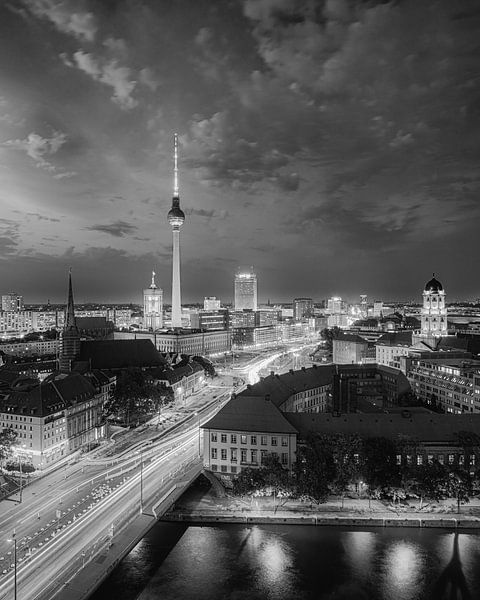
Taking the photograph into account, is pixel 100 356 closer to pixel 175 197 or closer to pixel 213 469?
pixel 213 469

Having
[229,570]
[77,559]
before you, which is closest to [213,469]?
[229,570]

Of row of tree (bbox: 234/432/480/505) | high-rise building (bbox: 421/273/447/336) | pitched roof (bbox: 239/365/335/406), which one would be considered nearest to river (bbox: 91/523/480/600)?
row of tree (bbox: 234/432/480/505)

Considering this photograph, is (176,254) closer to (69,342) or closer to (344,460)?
(69,342)

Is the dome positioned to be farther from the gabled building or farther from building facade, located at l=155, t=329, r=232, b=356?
the gabled building

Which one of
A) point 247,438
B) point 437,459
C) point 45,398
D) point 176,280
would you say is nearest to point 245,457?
point 247,438

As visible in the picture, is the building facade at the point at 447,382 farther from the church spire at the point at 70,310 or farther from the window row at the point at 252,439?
the church spire at the point at 70,310

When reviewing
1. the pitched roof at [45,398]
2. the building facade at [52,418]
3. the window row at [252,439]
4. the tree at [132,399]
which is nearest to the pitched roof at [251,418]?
the window row at [252,439]
